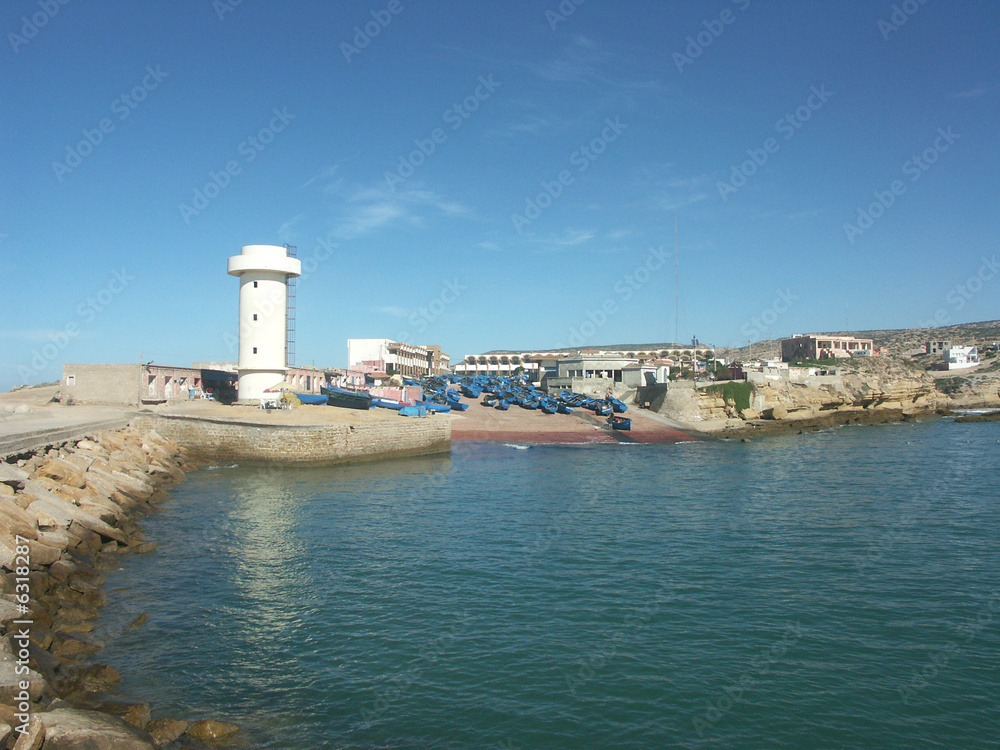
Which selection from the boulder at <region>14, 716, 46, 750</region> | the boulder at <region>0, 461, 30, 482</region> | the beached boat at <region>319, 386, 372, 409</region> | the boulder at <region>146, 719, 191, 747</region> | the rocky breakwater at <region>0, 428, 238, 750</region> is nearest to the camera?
the boulder at <region>14, 716, 46, 750</region>

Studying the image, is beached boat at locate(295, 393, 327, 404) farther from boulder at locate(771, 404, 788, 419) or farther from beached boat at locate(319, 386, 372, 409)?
boulder at locate(771, 404, 788, 419)

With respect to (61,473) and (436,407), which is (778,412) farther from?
(61,473)

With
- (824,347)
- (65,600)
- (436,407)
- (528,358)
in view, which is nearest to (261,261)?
(436,407)

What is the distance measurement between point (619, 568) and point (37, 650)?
12.1m

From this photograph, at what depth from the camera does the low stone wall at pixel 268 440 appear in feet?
108

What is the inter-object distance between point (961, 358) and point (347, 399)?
344 ft

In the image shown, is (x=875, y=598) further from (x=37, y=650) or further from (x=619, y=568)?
(x=37, y=650)

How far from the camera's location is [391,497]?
25.8m

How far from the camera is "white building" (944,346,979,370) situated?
10381cm

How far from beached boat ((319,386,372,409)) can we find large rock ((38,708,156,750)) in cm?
3955

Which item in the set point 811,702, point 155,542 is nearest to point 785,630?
point 811,702

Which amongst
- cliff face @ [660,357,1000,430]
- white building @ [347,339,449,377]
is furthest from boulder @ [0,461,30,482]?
white building @ [347,339,449,377]

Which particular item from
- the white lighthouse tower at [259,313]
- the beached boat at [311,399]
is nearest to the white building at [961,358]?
the beached boat at [311,399]

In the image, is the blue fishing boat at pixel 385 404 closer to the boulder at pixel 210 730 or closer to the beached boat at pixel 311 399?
the beached boat at pixel 311 399
